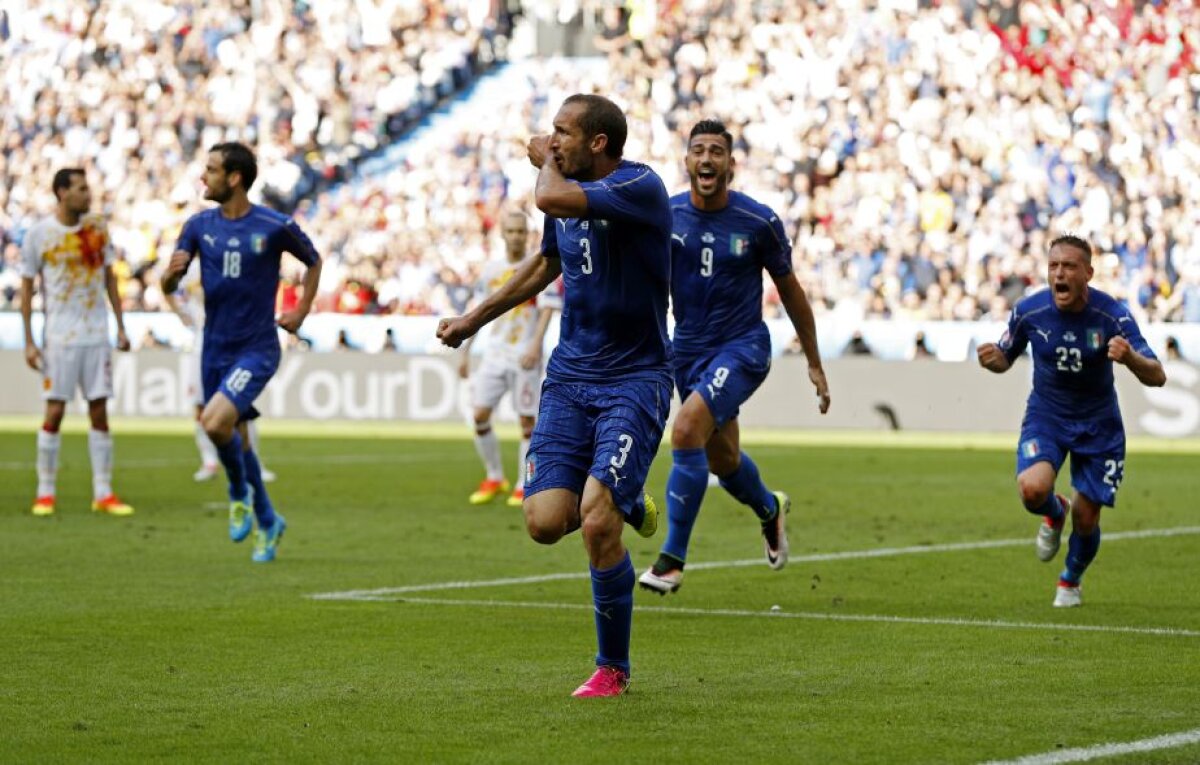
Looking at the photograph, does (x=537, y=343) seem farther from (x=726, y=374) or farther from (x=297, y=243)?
(x=726, y=374)

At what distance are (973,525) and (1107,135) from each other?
15.7 meters

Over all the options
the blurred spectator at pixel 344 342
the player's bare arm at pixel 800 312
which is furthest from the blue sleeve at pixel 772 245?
the blurred spectator at pixel 344 342

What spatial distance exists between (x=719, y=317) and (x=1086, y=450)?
78.9 inches

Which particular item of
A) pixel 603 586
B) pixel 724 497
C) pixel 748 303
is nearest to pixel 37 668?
pixel 603 586

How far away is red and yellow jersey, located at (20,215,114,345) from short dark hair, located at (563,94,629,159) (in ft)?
32.2

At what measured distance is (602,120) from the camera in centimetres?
795

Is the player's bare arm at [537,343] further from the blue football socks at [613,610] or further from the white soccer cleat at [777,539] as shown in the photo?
the blue football socks at [613,610]

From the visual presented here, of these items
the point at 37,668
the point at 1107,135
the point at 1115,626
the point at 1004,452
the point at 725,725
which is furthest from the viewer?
the point at 1107,135

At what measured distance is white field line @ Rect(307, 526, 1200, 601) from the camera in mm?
11781

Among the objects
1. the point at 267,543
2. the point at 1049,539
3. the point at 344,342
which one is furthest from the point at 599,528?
the point at 344,342

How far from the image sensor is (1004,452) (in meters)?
25.0

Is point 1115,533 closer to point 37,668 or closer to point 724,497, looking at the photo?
point 724,497

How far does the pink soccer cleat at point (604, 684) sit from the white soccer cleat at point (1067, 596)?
3761mm

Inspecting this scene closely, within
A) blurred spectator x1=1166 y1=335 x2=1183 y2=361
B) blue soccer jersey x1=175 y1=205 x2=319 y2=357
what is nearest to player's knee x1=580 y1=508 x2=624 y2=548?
blue soccer jersey x1=175 y1=205 x2=319 y2=357
